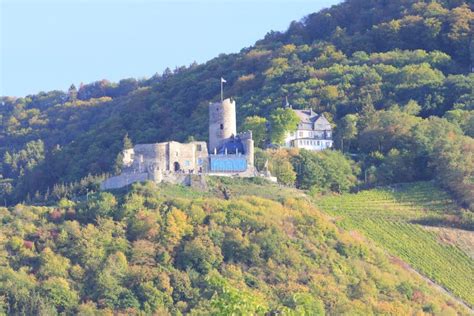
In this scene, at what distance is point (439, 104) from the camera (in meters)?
85.8

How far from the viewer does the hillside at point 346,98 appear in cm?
7694

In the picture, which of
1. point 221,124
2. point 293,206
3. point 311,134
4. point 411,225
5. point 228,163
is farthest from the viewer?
point 311,134

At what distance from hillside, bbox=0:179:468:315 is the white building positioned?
13.0 meters

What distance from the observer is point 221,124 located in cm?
7281

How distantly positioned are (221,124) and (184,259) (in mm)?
13577

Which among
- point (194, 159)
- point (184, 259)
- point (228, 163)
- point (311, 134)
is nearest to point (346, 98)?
point (311, 134)

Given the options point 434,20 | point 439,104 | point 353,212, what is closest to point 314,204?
point 353,212

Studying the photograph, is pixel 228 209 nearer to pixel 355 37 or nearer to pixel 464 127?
pixel 464 127

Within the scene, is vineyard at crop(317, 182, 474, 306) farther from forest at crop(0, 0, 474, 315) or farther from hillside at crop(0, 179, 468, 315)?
hillside at crop(0, 179, 468, 315)

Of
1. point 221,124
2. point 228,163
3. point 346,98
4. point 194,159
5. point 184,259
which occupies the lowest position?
point 184,259

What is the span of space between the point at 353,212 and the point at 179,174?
911 cm

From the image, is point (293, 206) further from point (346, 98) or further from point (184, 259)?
point (346, 98)

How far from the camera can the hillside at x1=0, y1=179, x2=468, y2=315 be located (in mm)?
57906

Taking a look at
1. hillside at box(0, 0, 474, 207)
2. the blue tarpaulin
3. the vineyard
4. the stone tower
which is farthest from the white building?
the blue tarpaulin
